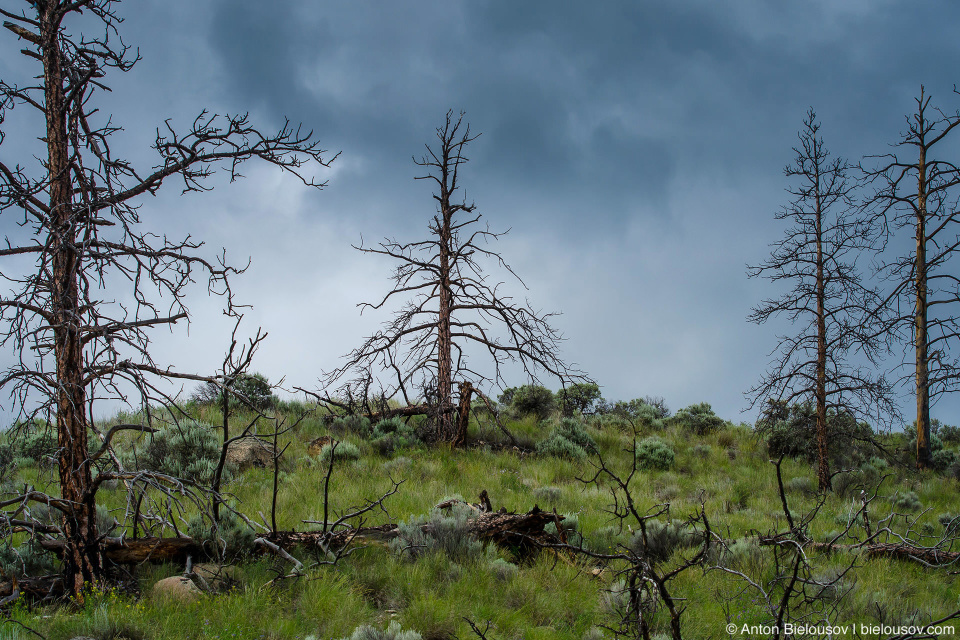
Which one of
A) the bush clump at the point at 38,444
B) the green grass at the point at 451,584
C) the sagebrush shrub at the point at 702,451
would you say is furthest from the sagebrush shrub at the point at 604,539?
the sagebrush shrub at the point at 702,451

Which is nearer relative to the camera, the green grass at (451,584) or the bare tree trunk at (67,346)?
the green grass at (451,584)

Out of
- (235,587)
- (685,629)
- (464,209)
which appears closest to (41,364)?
(235,587)

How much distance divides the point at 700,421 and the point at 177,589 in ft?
60.2

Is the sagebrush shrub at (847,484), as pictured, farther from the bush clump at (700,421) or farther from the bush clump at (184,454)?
the bush clump at (184,454)

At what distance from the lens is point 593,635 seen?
17.2ft

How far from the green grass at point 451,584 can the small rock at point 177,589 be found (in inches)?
4.1

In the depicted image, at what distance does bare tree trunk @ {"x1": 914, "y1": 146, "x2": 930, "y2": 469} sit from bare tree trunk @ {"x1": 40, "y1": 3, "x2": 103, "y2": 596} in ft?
63.1

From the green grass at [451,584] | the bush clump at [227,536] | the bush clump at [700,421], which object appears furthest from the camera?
the bush clump at [700,421]

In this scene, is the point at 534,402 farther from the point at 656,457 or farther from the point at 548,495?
the point at 548,495

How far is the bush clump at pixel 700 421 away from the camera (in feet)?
67.3

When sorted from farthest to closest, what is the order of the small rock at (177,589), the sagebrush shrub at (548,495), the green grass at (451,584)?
1. the sagebrush shrub at (548,495)
2. the small rock at (177,589)
3. the green grass at (451,584)

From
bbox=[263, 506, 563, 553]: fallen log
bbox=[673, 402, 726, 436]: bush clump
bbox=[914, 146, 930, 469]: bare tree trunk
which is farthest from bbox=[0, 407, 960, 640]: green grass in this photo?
bbox=[673, 402, 726, 436]: bush clump

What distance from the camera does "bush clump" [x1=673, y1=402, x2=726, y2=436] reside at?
20.5m

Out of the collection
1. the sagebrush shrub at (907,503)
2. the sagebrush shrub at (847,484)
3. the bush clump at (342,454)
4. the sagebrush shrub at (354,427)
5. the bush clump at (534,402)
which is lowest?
the sagebrush shrub at (907,503)
